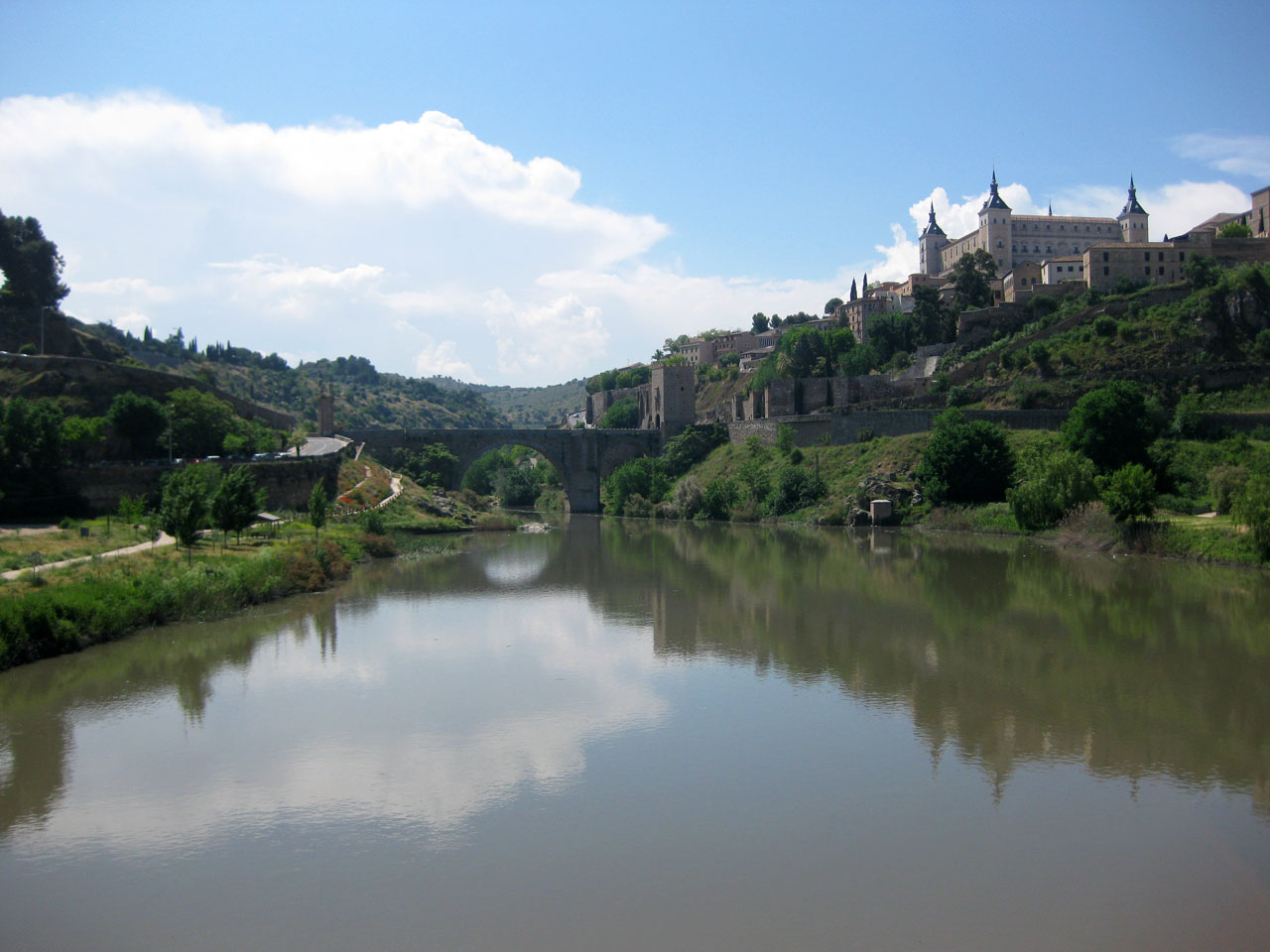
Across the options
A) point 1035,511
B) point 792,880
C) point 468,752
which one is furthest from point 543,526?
point 792,880

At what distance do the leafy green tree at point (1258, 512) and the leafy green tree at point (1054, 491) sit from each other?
7760 mm

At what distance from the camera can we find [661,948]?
8.23 meters

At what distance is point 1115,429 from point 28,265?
58601mm

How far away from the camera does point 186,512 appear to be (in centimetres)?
2525

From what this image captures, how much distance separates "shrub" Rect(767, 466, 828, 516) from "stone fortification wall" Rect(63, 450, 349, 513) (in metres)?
23.3

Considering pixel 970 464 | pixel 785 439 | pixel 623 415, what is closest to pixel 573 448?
pixel 785 439

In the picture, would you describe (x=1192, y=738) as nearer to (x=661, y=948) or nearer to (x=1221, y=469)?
(x=661, y=948)

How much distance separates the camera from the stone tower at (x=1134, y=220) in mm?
86938

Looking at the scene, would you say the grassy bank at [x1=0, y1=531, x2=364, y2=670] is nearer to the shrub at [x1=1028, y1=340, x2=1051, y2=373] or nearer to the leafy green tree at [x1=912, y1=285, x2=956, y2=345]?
the shrub at [x1=1028, y1=340, x2=1051, y2=373]

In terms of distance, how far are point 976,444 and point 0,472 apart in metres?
40.1

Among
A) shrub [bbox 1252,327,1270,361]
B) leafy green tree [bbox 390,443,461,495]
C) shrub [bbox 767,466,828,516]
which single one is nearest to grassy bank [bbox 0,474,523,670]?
shrub [bbox 767,466,828,516]

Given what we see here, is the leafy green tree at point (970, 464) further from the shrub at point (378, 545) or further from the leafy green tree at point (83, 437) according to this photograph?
the leafy green tree at point (83, 437)

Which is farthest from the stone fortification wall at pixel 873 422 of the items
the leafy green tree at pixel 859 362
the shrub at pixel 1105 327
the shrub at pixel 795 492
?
the leafy green tree at pixel 859 362

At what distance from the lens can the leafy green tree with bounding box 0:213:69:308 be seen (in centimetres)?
5678
